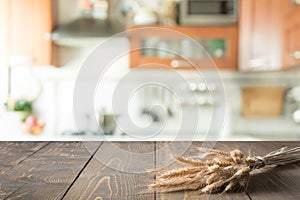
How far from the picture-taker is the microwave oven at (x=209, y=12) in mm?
2834

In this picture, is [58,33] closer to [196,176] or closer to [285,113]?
[285,113]

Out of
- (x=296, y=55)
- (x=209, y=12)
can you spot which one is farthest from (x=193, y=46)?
(x=296, y=55)

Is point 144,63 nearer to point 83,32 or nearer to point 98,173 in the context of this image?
point 83,32

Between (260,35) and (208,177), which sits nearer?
(208,177)

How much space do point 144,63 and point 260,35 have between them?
781mm

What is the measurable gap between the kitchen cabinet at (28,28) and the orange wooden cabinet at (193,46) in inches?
23.4

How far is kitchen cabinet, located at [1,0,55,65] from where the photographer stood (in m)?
2.83

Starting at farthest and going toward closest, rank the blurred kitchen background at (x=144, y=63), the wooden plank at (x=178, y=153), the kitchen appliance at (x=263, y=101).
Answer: the kitchen appliance at (x=263, y=101)
the blurred kitchen background at (x=144, y=63)
the wooden plank at (x=178, y=153)

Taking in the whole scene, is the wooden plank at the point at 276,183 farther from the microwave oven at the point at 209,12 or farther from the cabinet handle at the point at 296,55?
the microwave oven at the point at 209,12

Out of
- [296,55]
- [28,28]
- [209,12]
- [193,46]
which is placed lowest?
[296,55]

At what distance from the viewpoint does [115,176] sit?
67 centimetres

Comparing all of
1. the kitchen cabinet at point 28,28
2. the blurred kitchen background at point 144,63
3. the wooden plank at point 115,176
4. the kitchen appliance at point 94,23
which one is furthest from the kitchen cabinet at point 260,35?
the wooden plank at point 115,176

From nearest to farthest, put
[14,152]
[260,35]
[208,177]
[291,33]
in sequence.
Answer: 1. [208,177]
2. [14,152]
3. [291,33]
4. [260,35]

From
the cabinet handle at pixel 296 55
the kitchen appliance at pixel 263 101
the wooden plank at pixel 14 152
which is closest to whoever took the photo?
the wooden plank at pixel 14 152
